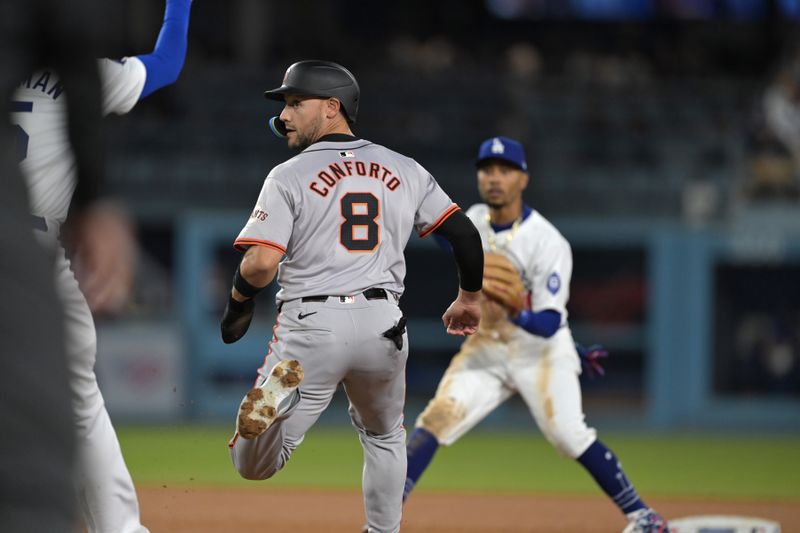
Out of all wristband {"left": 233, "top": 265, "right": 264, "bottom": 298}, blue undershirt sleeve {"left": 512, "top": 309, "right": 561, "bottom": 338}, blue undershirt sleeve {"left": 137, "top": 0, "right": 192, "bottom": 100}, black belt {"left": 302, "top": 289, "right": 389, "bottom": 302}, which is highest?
blue undershirt sleeve {"left": 137, "top": 0, "right": 192, "bottom": 100}

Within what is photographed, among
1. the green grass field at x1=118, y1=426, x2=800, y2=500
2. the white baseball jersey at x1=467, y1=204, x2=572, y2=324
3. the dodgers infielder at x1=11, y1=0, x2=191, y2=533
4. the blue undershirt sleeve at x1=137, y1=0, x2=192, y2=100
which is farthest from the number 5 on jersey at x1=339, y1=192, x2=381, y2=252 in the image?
the green grass field at x1=118, y1=426, x2=800, y2=500

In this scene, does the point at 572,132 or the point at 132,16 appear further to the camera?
the point at 132,16

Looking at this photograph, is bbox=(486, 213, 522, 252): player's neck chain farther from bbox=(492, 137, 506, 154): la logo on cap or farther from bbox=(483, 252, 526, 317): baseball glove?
bbox=(492, 137, 506, 154): la logo on cap

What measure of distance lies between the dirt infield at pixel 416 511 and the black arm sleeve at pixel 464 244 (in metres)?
2.09

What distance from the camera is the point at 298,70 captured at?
420 cm

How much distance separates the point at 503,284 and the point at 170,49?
6.42ft

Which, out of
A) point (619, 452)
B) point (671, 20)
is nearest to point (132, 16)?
point (671, 20)

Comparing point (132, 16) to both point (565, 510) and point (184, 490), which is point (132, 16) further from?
point (565, 510)

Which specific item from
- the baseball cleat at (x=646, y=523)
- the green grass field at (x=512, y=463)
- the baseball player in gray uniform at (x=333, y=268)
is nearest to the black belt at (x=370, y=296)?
the baseball player in gray uniform at (x=333, y=268)

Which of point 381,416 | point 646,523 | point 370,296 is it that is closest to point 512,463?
point 646,523

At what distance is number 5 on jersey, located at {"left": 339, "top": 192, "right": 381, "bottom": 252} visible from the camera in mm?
4066

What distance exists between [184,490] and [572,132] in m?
8.65

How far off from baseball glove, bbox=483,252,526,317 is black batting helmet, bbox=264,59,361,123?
4.71ft

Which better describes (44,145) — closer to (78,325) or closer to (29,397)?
(78,325)
